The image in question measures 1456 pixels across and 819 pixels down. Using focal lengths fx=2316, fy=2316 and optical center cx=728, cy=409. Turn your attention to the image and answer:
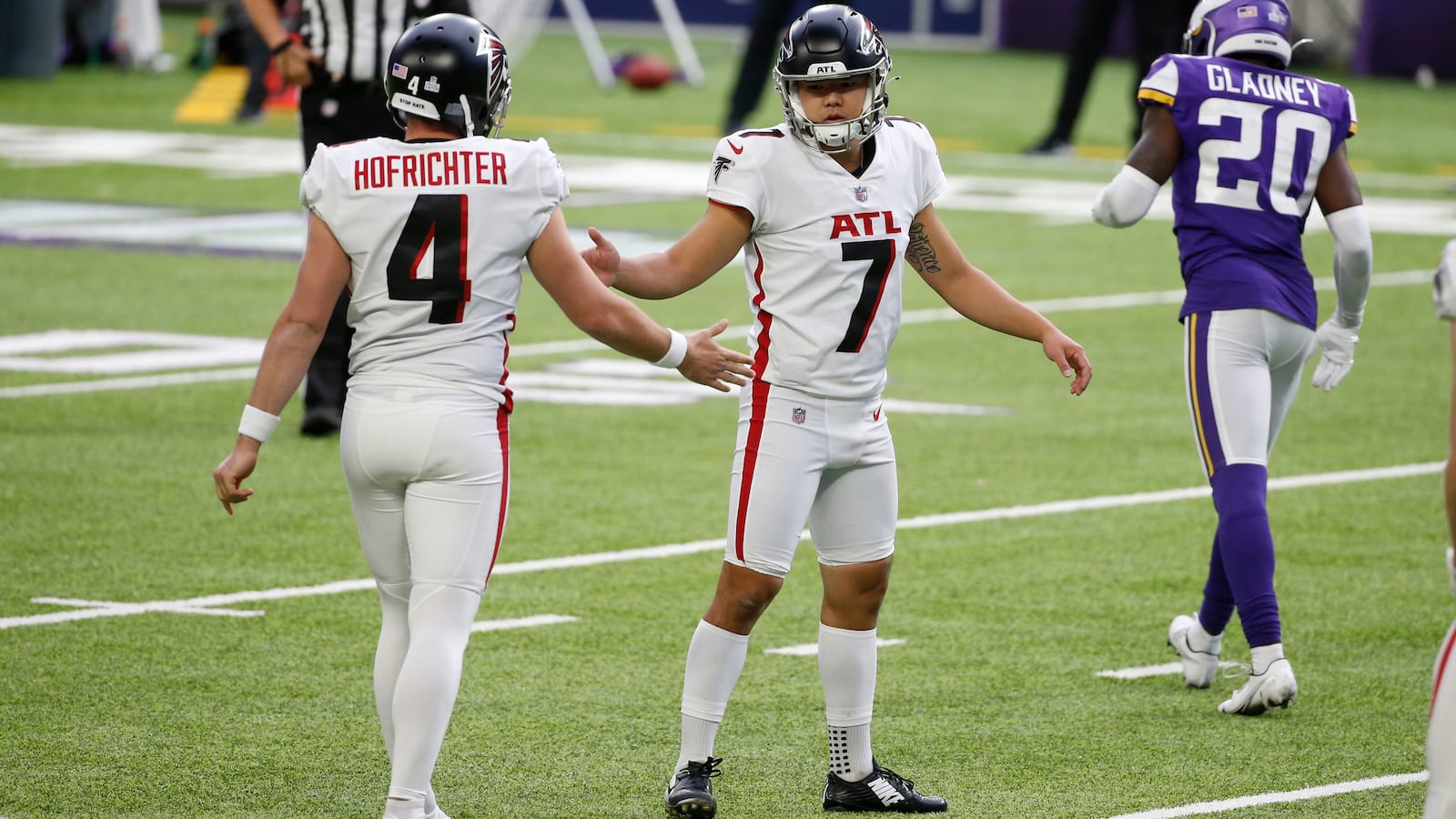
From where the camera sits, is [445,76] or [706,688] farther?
[706,688]

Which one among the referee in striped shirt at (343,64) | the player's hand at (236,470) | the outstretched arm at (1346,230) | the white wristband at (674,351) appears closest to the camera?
the player's hand at (236,470)

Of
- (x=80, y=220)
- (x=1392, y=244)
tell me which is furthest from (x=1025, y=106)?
(x=80, y=220)

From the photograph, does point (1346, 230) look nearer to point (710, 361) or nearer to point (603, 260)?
point (710, 361)

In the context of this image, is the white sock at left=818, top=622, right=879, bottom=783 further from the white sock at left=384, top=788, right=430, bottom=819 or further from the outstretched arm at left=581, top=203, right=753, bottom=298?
the white sock at left=384, top=788, right=430, bottom=819

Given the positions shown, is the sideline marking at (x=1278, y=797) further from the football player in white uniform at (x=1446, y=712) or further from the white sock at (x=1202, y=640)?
the football player in white uniform at (x=1446, y=712)

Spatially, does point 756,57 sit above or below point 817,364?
below

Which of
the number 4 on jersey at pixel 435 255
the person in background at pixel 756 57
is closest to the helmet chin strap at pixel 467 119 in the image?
the number 4 on jersey at pixel 435 255

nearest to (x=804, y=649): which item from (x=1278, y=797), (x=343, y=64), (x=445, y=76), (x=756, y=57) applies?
(x=1278, y=797)

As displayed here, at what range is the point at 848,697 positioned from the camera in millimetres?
5359

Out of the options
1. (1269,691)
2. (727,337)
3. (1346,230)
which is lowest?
(727,337)

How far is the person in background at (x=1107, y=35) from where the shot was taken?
68.6 ft

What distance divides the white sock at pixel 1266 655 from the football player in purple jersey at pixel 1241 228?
99 mm

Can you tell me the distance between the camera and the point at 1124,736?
593 centimetres

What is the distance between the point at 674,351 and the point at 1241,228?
1987mm
